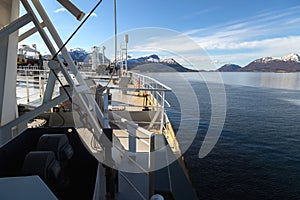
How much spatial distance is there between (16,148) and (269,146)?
23.3 ft

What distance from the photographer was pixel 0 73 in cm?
224

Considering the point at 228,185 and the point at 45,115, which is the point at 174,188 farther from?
the point at 228,185

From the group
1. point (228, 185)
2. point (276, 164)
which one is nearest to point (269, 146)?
point (276, 164)

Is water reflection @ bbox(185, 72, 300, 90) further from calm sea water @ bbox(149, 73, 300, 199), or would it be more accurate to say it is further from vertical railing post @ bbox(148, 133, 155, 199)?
vertical railing post @ bbox(148, 133, 155, 199)

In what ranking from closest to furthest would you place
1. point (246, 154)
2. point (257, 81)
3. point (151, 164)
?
1. point (151, 164)
2. point (246, 154)
3. point (257, 81)

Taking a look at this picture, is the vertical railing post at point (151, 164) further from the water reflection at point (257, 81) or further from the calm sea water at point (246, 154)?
the water reflection at point (257, 81)

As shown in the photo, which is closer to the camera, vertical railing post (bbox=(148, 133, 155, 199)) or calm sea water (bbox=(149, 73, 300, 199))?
vertical railing post (bbox=(148, 133, 155, 199))

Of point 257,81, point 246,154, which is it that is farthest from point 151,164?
point 257,81

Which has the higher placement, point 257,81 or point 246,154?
point 257,81

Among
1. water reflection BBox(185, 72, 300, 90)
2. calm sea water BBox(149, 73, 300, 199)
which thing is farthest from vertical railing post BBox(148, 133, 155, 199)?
water reflection BBox(185, 72, 300, 90)

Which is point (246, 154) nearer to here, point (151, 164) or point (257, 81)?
point (151, 164)

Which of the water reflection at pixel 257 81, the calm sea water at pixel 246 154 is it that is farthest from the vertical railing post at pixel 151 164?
the water reflection at pixel 257 81

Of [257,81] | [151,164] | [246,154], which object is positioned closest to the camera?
[151,164]

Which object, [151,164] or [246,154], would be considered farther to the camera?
[246,154]
